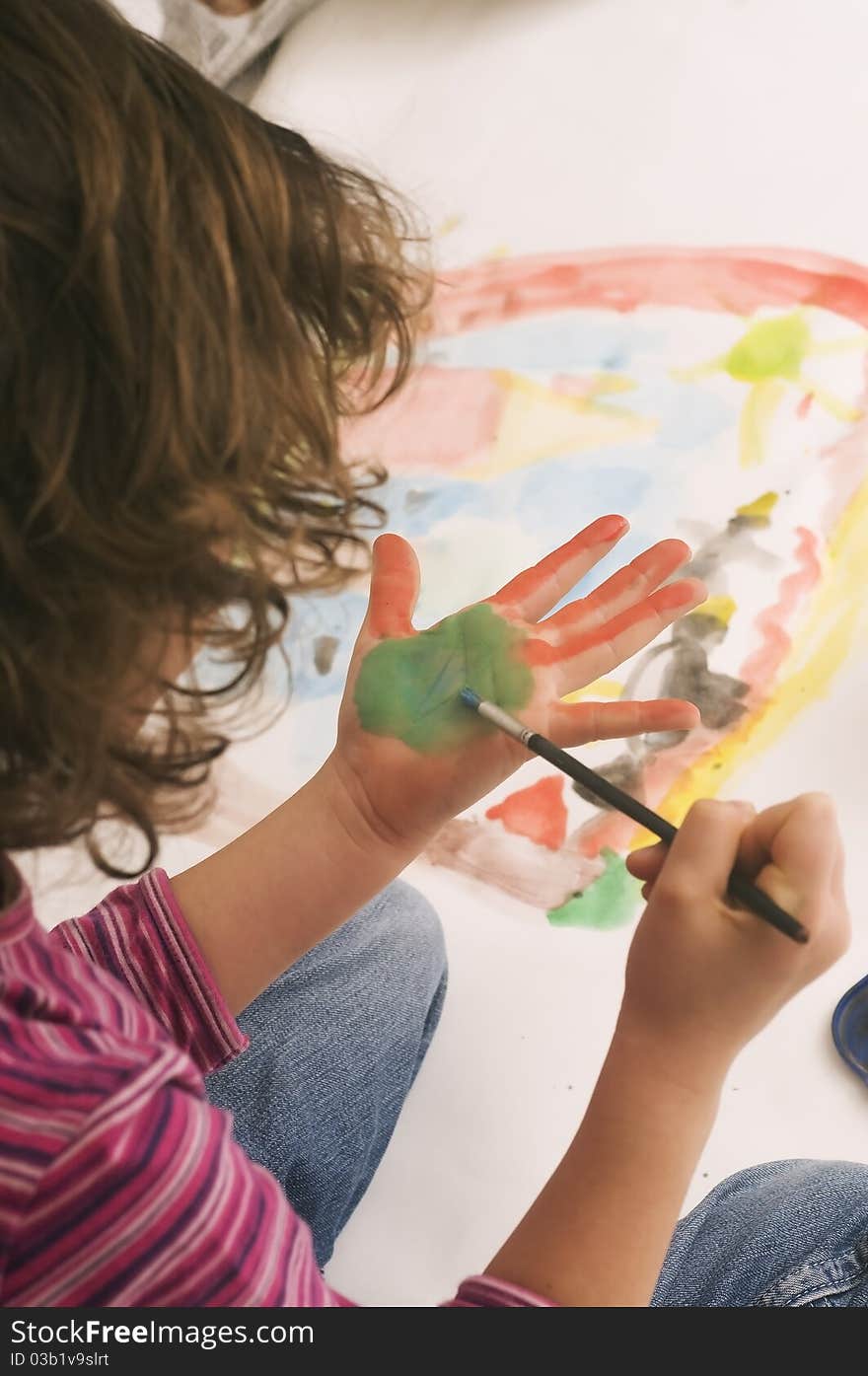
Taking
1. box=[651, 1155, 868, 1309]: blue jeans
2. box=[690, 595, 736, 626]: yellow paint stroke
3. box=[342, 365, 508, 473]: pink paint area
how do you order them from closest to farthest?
box=[651, 1155, 868, 1309]: blue jeans
box=[690, 595, 736, 626]: yellow paint stroke
box=[342, 365, 508, 473]: pink paint area

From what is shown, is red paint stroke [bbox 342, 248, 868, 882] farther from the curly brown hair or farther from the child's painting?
the curly brown hair

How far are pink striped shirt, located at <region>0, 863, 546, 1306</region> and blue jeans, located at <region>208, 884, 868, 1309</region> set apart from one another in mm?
164

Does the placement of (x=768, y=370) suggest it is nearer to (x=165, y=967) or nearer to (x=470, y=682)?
(x=470, y=682)

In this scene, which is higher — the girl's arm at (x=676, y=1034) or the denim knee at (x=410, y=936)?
the girl's arm at (x=676, y=1034)

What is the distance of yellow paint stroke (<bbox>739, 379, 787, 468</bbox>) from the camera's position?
863mm

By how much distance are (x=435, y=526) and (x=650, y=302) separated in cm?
28

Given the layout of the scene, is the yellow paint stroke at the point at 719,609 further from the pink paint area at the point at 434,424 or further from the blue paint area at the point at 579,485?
the pink paint area at the point at 434,424

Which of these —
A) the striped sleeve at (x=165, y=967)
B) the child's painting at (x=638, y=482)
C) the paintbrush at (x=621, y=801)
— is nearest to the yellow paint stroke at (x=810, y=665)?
the child's painting at (x=638, y=482)

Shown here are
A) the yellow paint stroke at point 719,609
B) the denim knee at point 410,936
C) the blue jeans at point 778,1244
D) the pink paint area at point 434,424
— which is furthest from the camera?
the pink paint area at point 434,424

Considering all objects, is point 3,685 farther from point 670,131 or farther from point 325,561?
point 670,131

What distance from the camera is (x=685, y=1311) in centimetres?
53

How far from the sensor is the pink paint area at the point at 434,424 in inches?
36.3

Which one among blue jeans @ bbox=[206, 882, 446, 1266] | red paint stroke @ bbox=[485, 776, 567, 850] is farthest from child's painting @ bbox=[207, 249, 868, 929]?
blue jeans @ bbox=[206, 882, 446, 1266]

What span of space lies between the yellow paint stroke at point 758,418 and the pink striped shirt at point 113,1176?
0.65 meters
